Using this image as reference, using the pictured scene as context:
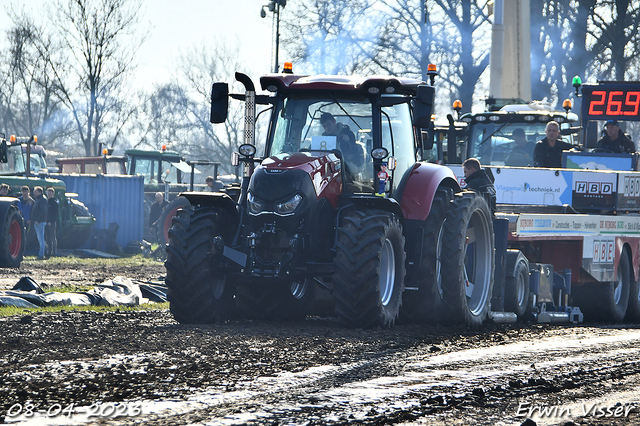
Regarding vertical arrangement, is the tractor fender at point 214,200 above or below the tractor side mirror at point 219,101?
below

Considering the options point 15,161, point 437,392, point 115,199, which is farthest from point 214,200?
point 115,199

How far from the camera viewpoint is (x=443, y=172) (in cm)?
980

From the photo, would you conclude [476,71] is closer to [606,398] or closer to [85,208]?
[85,208]

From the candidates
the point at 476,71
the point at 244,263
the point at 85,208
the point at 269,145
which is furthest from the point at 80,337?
the point at 476,71

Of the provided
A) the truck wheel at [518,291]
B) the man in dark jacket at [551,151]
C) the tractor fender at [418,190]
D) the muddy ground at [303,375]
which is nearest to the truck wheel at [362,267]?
the muddy ground at [303,375]

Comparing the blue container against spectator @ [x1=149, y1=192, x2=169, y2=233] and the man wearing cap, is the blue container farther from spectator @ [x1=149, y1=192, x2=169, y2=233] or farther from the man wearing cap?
the man wearing cap

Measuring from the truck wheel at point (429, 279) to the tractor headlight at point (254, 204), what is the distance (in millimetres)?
1713

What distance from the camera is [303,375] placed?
5781 mm

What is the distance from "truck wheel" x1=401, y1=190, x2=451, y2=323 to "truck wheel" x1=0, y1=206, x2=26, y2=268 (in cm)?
1121

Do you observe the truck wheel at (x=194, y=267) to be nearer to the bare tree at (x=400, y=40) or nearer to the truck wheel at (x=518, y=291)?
the truck wheel at (x=518, y=291)

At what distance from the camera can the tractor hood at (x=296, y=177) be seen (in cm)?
823

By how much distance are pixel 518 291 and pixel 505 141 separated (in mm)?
4269

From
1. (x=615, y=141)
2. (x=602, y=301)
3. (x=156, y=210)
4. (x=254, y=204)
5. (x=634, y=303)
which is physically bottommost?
(x=634, y=303)

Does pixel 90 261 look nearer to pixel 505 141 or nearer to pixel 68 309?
pixel 505 141
